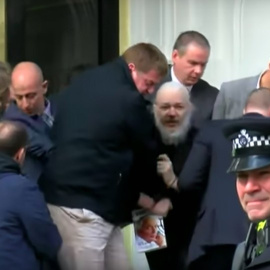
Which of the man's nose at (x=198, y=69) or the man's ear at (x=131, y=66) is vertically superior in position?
the man's ear at (x=131, y=66)

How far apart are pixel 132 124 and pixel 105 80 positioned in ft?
1.04

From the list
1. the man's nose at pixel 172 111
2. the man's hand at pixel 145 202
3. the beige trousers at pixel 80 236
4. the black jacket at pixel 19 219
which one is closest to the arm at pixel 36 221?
the black jacket at pixel 19 219

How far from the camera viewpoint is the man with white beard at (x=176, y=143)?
731cm

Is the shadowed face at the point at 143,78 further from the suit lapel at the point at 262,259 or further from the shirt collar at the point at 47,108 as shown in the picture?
the suit lapel at the point at 262,259

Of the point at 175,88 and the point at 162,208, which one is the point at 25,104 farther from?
the point at 162,208

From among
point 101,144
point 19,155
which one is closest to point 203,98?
point 101,144

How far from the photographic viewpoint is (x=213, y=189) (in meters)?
6.89

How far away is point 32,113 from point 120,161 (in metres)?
0.72

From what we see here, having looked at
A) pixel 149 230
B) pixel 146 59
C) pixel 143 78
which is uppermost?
pixel 146 59

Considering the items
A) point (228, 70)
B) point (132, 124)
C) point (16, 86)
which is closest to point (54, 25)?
point (228, 70)

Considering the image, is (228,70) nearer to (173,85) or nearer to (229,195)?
(173,85)

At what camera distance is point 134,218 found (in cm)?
714

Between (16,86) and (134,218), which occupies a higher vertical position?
(16,86)

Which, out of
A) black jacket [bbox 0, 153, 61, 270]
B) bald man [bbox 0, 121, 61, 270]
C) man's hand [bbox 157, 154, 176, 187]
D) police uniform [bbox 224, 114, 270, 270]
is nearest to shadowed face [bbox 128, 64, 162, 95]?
man's hand [bbox 157, 154, 176, 187]
